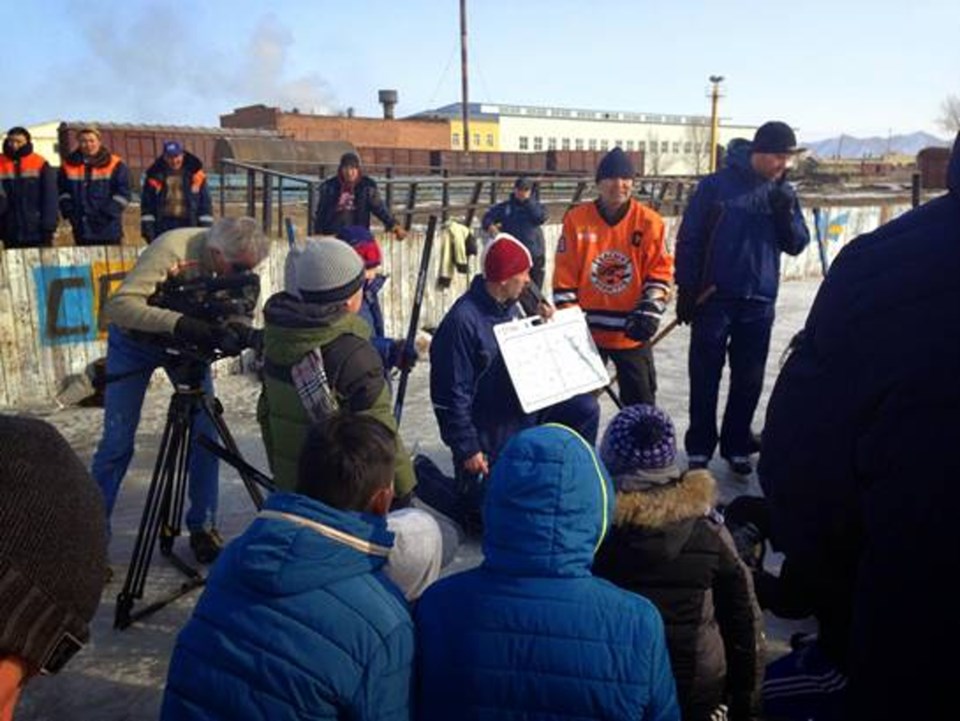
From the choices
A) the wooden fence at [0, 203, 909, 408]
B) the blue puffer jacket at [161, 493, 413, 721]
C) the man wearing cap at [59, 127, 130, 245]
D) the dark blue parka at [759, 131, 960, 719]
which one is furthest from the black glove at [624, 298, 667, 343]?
the man wearing cap at [59, 127, 130, 245]

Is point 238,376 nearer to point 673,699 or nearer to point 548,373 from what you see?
point 548,373

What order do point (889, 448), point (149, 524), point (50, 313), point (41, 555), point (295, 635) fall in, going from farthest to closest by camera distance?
point (50, 313) → point (149, 524) → point (295, 635) → point (889, 448) → point (41, 555)

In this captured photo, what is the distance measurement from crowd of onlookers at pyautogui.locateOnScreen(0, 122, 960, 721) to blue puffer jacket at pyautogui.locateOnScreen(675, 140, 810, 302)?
1.76m

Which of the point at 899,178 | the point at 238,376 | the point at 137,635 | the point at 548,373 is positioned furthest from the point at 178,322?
the point at 899,178

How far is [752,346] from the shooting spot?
16.9 ft

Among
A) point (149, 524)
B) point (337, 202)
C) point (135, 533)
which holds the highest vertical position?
point (337, 202)

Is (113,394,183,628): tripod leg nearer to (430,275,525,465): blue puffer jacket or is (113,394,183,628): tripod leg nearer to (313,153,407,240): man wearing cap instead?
(430,275,525,465): blue puffer jacket

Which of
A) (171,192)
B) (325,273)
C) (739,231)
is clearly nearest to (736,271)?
(739,231)

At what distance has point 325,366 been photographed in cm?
305

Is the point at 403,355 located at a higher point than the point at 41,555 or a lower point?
lower

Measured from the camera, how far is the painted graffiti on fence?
6.86 meters

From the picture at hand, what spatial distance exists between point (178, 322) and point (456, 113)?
77754 millimetres

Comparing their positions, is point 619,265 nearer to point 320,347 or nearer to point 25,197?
point 320,347

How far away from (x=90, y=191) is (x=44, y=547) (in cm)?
820
